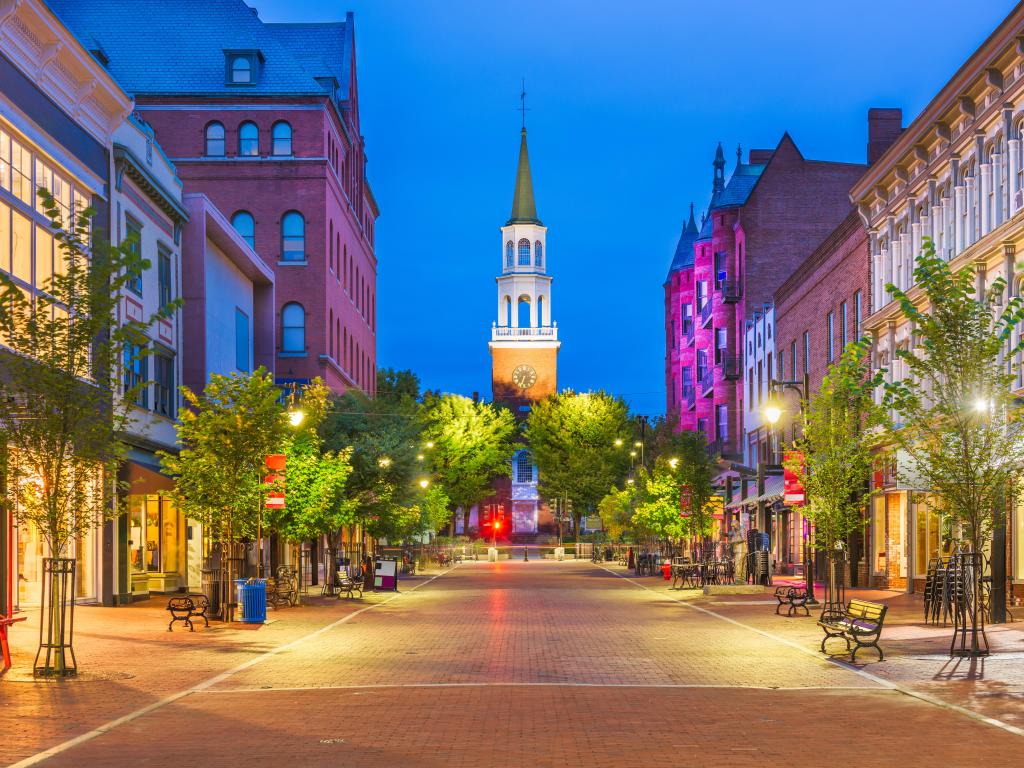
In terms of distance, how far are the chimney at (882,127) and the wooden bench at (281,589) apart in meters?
27.8

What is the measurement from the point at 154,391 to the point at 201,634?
15.0m

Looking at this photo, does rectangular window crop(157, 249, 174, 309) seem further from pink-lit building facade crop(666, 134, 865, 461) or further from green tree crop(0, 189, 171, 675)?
pink-lit building facade crop(666, 134, 865, 461)

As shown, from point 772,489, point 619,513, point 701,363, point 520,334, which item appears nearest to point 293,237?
point 772,489

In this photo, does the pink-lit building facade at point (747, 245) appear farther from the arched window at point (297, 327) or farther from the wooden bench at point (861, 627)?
the wooden bench at point (861, 627)

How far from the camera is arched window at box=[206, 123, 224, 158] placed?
60.4 m

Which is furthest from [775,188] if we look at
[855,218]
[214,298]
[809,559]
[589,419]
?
[589,419]

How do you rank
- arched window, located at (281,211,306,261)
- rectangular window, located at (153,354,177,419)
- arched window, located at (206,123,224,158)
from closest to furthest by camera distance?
rectangular window, located at (153,354,177,419)
arched window, located at (206,123,224,158)
arched window, located at (281,211,306,261)

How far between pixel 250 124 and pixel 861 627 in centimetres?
4529

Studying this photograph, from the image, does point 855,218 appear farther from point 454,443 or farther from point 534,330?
point 534,330

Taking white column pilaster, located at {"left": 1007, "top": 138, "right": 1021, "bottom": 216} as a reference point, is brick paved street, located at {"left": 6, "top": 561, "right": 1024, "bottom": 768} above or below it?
below

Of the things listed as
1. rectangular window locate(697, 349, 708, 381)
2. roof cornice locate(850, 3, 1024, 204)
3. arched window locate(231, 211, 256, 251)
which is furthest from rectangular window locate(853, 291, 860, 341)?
rectangular window locate(697, 349, 708, 381)

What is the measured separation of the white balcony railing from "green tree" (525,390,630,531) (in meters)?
15.0

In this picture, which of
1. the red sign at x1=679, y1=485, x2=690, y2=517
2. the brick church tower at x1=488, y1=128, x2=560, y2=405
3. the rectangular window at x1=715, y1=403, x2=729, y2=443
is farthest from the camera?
the brick church tower at x1=488, y1=128, x2=560, y2=405

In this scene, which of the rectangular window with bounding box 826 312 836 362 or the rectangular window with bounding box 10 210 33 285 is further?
the rectangular window with bounding box 826 312 836 362
